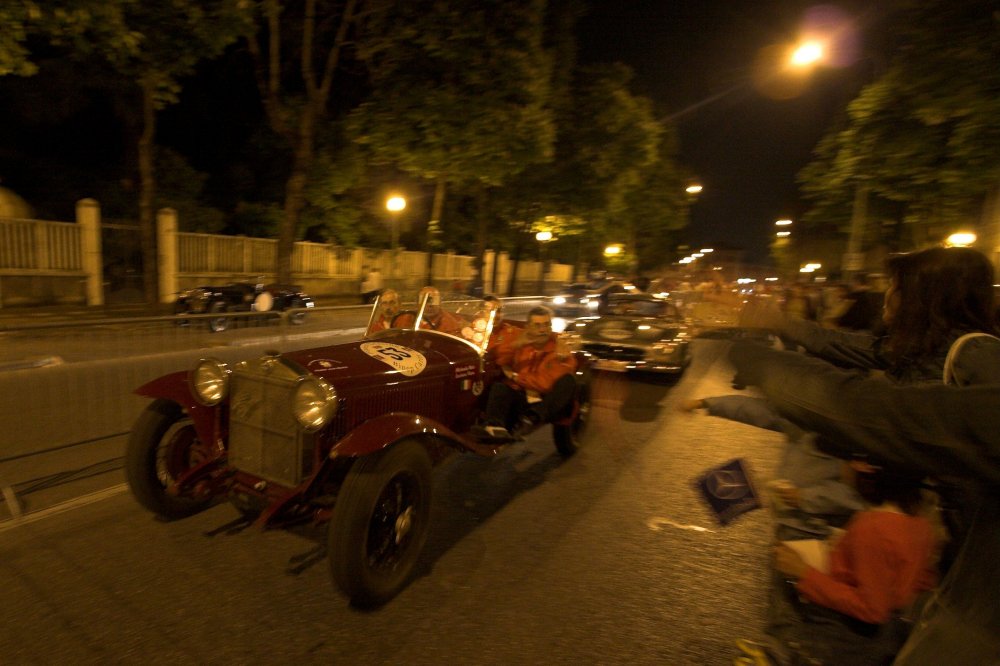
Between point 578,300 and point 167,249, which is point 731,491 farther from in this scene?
point 167,249

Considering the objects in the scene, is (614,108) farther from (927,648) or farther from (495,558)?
(927,648)

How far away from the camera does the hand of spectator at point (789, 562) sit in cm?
201

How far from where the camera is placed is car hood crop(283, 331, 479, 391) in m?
3.96

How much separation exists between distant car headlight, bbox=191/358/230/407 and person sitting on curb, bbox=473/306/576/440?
2079mm

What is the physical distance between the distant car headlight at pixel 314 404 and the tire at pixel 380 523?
0.34m

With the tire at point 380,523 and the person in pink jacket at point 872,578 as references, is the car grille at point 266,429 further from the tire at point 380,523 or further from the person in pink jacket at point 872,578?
the person in pink jacket at point 872,578

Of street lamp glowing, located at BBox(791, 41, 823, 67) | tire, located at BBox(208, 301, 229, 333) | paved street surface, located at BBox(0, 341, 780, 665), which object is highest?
street lamp glowing, located at BBox(791, 41, 823, 67)

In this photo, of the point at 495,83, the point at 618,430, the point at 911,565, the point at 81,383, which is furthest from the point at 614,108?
the point at 911,565

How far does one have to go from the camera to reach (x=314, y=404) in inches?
139

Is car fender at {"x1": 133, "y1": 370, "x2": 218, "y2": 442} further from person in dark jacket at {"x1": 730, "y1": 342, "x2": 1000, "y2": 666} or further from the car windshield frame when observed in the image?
person in dark jacket at {"x1": 730, "y1": 342, "x2": 1000, "y2": 666}

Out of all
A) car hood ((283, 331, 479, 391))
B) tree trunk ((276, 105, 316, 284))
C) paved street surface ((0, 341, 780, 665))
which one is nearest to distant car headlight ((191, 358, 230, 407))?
car hood ((283, 331, 479, 391))

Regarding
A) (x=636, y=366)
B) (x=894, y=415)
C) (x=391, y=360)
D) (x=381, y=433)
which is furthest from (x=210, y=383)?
(x=636, y=366)

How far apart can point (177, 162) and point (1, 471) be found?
1703 cm

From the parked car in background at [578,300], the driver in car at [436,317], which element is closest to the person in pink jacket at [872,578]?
the driver in car at [436,317]
